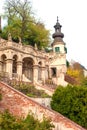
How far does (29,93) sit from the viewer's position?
3338 centimetres

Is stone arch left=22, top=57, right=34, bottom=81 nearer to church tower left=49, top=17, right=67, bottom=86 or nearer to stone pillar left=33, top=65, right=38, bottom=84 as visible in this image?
stone pillar left=33, top=65, right=38, bottom=84

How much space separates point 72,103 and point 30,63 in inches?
801

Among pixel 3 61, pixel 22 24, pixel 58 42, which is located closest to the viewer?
pixel 3 61

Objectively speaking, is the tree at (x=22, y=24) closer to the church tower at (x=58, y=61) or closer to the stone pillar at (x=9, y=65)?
the church tower at (x=58, y=61)

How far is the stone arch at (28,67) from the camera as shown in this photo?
46.5 m

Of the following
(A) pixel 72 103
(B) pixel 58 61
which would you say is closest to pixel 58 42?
(B) pixel 58 61

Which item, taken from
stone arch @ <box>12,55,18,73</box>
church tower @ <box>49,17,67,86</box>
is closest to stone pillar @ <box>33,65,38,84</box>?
stone arch @ <box>12,55,18,73</box>

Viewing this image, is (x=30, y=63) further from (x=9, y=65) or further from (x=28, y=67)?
(x=9, y=65)

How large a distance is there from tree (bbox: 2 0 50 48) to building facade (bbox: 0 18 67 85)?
3.58 m

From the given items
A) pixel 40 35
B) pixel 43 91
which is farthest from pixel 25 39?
pixel 43 91

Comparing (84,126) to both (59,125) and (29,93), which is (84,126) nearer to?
(59,125)

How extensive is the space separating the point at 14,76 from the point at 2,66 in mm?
3184

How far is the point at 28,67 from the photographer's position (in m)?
47.3

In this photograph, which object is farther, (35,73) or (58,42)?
(58,42)
